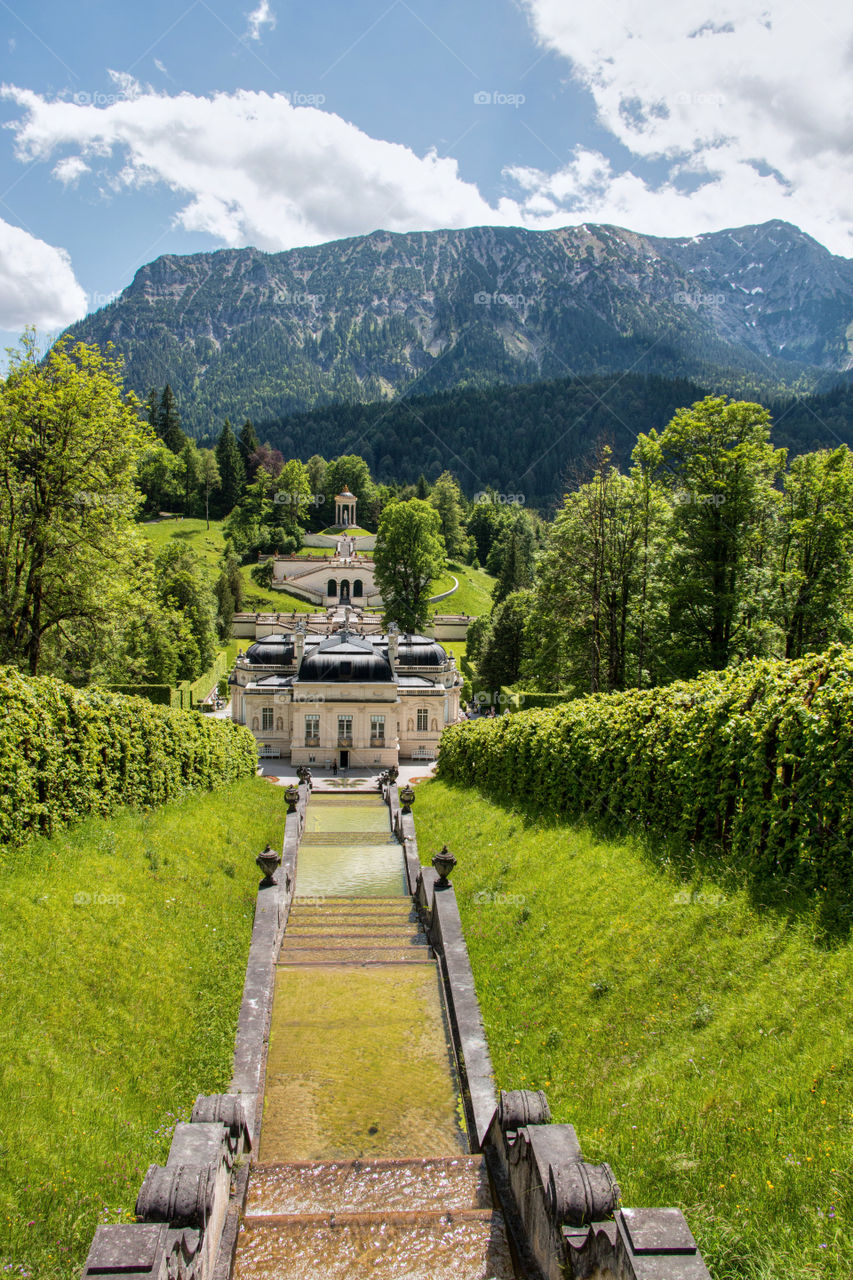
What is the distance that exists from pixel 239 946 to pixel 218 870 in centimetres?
283

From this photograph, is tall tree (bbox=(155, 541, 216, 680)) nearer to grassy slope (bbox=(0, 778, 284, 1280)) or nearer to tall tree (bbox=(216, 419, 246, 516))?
grassy slope (bbox=(0, 778, 284, 1280))

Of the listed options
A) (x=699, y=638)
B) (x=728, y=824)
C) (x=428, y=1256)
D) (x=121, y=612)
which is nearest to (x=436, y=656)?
(x=699, y=638)

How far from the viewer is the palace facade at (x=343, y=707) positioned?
140ft

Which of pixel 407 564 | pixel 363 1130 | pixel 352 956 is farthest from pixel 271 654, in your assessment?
pixel 363 1130

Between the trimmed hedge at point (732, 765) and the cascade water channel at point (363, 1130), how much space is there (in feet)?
15.8

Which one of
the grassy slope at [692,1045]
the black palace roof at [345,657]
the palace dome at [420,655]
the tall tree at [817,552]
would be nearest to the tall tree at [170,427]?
the black palace roof at [345,657]

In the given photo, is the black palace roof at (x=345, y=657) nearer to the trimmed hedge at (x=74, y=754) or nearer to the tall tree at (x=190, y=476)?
the trimmed hedge at (x=74, y=754)

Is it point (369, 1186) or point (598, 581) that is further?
point (598, 581)

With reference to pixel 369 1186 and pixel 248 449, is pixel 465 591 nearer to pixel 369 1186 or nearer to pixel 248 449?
pixel 248 449

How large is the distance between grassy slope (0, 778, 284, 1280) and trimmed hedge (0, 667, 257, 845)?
479mm

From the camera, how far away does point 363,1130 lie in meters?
8.45

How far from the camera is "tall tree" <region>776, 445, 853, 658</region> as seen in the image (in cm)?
2658

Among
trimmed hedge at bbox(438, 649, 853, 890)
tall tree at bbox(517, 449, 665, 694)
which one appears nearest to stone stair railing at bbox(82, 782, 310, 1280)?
trimmed hedge at bbox(438, 649, 853, 890)

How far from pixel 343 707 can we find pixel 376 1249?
36.6 m
